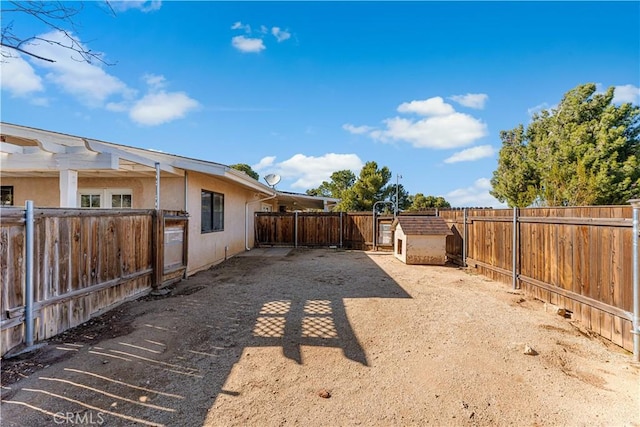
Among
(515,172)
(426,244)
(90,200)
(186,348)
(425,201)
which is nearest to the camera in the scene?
(186,348)

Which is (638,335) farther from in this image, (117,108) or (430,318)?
(117,108)

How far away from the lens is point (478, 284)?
675cm

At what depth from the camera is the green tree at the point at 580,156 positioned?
46.5 feet

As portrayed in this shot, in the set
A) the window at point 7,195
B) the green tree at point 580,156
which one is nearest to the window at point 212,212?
the window at point 7,195

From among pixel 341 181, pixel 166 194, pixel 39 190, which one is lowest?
pixel 166 194

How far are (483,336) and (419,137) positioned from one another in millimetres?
20436

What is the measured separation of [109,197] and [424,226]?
9.14m

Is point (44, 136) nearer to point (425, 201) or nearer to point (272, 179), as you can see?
point (272, 179)

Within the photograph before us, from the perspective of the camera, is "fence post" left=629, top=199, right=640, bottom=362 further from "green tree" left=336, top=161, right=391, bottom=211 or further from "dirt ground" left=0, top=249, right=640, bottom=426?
"green tree" left=336, top=161, right=391, bottom=211

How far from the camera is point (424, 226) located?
9852mm

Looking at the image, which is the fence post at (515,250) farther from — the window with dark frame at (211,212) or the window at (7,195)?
the window at (7,195)

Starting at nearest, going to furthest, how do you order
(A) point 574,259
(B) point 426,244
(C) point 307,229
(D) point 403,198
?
(A) point 574,259 → (B) point 426,244 → (C) point 307,229 → (D) point 403,198

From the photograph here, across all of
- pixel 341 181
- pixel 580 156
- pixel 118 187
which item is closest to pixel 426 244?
pixel 118 187

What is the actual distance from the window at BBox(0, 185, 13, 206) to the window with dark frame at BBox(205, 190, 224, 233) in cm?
513
